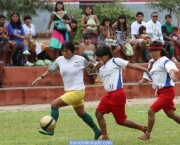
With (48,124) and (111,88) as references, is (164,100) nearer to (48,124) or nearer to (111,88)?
(111,88)

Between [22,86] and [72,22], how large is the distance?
2.40 m

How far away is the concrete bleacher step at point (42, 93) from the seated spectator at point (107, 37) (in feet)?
4.24

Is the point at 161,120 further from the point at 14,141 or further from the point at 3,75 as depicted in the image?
the point at 3,75

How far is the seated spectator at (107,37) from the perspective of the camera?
18734mm

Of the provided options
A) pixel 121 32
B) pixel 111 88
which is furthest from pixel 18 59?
pixel 111 88

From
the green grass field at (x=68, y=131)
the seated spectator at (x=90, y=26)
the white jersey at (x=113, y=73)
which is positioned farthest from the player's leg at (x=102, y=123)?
the seated spectator at (x=90, y=26)

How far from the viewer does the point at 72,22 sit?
1894 centimetres

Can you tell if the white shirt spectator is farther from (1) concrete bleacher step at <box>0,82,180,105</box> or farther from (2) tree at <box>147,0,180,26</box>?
(2) tree at <box>147,0,180,26</box>

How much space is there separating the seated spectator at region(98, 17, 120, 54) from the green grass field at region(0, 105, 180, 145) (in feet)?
13.2

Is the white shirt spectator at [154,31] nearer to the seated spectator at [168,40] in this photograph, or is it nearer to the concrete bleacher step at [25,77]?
the seated spectator at [168,40]

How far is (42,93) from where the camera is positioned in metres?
17.1

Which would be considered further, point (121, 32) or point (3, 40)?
point (121, 32)

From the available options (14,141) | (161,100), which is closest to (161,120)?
(161,100)

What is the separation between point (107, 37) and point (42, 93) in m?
2.71
